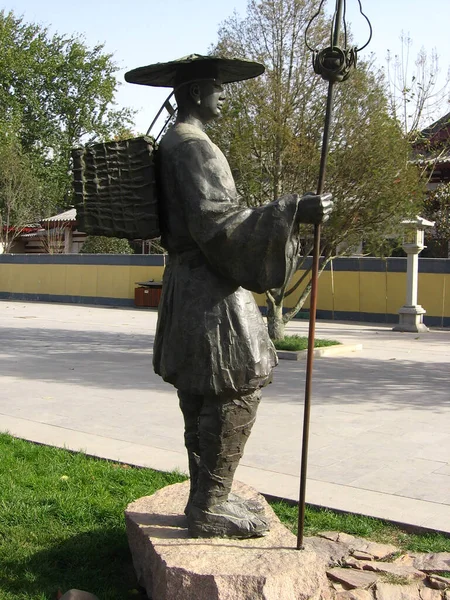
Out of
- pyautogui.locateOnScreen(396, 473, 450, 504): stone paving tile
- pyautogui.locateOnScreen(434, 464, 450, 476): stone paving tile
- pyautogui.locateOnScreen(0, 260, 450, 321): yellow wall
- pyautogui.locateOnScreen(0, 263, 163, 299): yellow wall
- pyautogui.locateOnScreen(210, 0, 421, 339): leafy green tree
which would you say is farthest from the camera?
pyautogui.locateOnScreen(0, 263, 163, 299): yellow wall

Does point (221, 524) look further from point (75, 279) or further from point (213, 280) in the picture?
point (75, 279)

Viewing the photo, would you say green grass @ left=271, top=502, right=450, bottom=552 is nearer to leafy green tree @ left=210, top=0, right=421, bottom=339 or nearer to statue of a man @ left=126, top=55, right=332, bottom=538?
statue of a man @ left=126, top=55, right=332, bottom=538

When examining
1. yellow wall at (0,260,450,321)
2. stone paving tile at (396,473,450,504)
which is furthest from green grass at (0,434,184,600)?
yellow wall at (0,260,450,321)

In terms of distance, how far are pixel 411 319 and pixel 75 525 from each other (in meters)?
12.9

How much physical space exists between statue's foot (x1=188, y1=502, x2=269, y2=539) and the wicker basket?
1.25m

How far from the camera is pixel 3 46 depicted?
116 ft

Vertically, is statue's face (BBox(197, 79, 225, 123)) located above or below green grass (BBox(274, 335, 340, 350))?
above

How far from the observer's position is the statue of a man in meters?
3.02

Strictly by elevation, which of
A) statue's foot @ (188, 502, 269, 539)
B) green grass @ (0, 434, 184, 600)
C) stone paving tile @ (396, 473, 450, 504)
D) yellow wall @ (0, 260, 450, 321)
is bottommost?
green grass @ (0, 434, 184, 600)

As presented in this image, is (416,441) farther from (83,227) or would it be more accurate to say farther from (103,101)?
(103,101)

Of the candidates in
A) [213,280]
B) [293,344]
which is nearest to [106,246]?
[293,344]

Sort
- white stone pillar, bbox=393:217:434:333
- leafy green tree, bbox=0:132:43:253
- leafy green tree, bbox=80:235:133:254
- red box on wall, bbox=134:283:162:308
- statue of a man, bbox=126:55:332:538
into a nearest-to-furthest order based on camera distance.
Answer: statue of a man, bbox=126:55:332:538 < white stone pillar, bbox=393:217:434:333 < red box on wall, bbox=134:283:162:308 < leafy green tree, bbox=80:235:133:254 < leafy green tree, bbox=0:132:43:253

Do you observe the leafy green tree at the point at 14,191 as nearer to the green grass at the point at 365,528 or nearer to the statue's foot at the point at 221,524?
the green grass at the point at 365,528

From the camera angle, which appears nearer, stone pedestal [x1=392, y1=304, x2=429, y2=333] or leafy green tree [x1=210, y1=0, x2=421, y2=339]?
leafy green tree [x1=210, y1=0, x2=421, y2=339]
